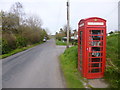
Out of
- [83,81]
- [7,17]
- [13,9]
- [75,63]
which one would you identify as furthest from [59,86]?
[13,9]

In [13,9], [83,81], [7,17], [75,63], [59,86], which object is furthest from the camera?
[13,9]

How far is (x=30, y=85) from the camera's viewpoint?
15.3 ft

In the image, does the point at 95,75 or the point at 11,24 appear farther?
the point at 11,24

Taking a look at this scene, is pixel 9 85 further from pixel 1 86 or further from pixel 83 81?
pixel 83 81

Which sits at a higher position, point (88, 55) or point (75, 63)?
point (88, 55)

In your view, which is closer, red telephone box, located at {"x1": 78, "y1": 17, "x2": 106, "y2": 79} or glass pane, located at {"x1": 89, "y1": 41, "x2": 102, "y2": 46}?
red telephone box, located at {"x1": 78, "y1": 17, "x2": 106, "y2": 79}

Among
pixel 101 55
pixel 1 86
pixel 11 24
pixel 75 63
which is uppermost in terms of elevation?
pixel 11 24

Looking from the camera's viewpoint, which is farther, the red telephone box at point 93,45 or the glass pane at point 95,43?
the glass pane at point 95,43

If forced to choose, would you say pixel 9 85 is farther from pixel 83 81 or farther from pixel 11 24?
pixel 11 24

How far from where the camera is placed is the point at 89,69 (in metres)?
5.16

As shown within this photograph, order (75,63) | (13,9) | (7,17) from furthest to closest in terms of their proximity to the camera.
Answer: (13,9) < (7,17) < (75,63)

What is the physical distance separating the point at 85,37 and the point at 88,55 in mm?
820

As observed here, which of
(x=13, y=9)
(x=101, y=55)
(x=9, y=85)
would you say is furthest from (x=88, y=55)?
(x=13, y=9)

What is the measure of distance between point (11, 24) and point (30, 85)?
60.1 feet
